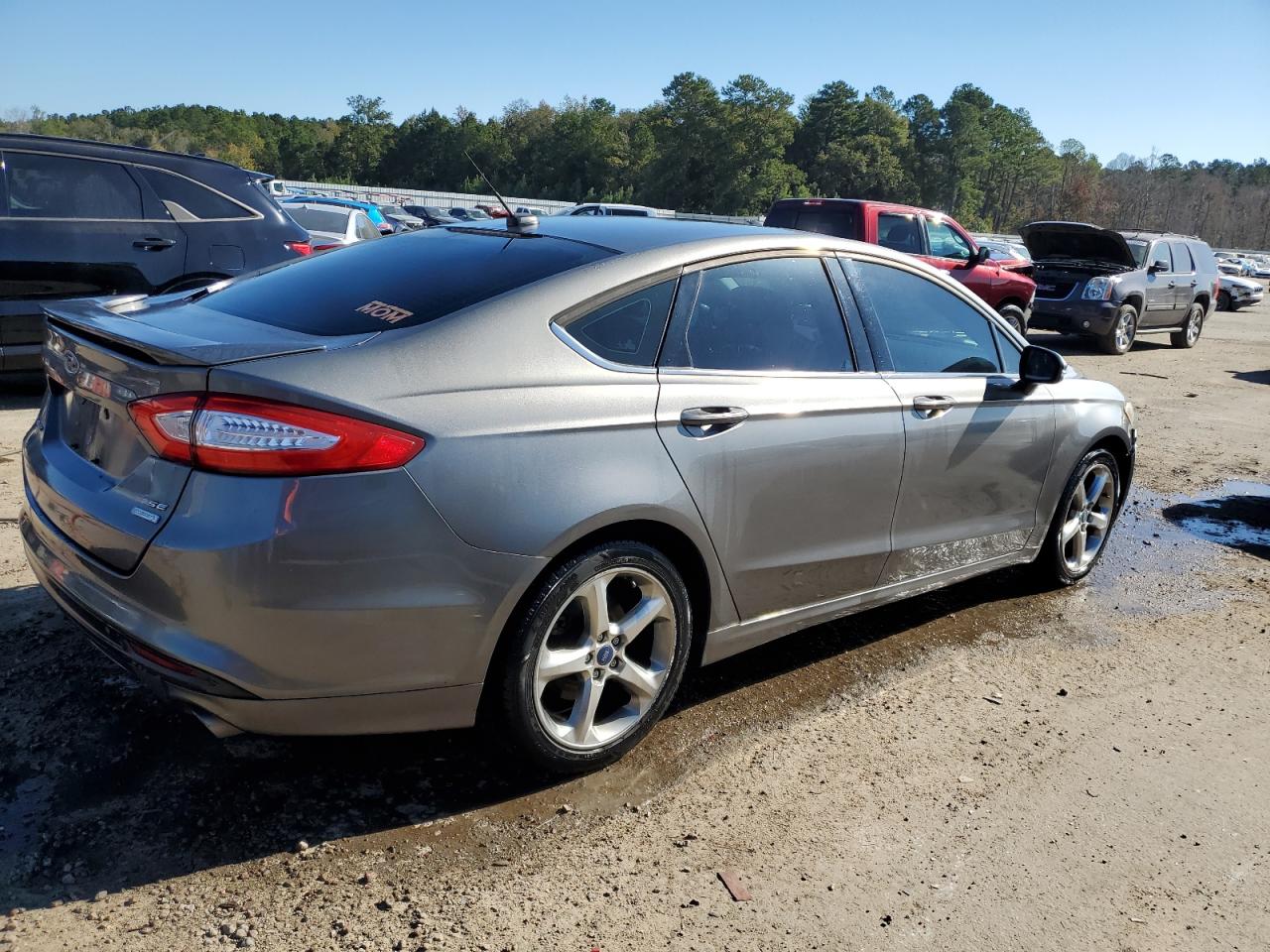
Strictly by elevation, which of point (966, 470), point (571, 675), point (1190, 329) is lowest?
point (571, 675)

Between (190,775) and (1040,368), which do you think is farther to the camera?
(1040,368)

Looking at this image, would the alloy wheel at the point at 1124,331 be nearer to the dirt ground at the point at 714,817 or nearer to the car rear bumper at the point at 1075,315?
the car rear bumper at the point at 1075,315

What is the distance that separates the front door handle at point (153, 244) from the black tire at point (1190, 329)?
17.1 meters

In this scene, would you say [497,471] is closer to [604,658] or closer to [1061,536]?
[604,658]

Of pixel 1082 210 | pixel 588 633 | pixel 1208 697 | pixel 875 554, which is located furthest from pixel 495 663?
pixel 1082 210

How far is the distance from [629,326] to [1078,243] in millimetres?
15630

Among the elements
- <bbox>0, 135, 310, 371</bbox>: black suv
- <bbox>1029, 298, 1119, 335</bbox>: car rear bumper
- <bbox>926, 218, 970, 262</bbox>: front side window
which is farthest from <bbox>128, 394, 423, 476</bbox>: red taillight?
<bbox>1029, 298, 1119, 335</bbox>: car rear bumper

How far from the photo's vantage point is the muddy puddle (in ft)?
8.46

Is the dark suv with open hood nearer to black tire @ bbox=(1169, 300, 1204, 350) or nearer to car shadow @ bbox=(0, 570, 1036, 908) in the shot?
black tire @ bbox=(1169, 300, 1204, 350)

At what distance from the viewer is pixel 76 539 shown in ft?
8.94

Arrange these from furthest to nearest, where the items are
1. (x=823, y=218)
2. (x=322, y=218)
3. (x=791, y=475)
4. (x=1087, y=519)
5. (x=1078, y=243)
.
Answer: (x=1078, y=243), (x=322, y=218), (x=823, y=218), (x=1087, y=519), (x=791, y=475)

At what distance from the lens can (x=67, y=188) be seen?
705 centimetres

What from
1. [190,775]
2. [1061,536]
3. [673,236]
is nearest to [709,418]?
[673,236]

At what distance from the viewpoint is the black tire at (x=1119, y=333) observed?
16078mm
